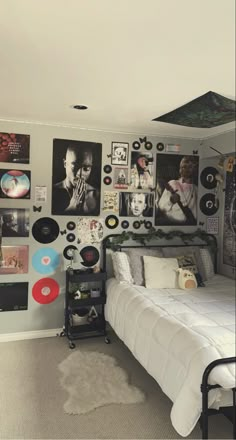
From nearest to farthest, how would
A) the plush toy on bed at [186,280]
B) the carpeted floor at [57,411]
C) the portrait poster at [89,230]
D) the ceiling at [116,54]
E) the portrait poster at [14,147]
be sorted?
the ceiling at [116,54] < the carpeted floor at [57,411] < the plush toy on bed at [186,280] < the portrait poster at [14,147] < the portrait poster at [89,230]

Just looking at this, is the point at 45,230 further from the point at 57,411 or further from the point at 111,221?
the point at 57,411

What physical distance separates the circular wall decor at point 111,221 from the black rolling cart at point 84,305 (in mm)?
459

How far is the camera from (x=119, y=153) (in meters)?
3.14

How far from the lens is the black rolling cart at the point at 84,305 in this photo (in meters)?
2.90

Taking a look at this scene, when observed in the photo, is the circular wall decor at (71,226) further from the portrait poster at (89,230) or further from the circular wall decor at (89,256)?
the circular wall decor at (89,256)

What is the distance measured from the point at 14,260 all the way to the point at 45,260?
0.26m

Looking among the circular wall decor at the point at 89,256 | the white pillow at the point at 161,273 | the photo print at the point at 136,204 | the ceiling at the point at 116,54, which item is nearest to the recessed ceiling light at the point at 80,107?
the ceiling at the point at 116,54

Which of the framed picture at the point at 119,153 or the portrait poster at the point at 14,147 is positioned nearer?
the portrait poster at the point at 14,147

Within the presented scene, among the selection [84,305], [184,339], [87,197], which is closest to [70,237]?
[87,197]

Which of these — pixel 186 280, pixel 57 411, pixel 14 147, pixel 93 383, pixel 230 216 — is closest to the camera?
pixel 230 216

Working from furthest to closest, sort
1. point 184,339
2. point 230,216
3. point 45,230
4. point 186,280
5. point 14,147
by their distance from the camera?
point 45,230 → point 14,147 → point 186,280 → point 184,339 → point 230,216

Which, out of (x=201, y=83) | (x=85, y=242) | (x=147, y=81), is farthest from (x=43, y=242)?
(x=201, y=83)

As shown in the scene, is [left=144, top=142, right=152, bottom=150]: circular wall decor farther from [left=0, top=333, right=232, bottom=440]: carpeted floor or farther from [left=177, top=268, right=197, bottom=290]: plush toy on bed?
[left=0, top=333, right=232, bottom=440]: carpeted floor

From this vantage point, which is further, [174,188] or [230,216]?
[174,188]
